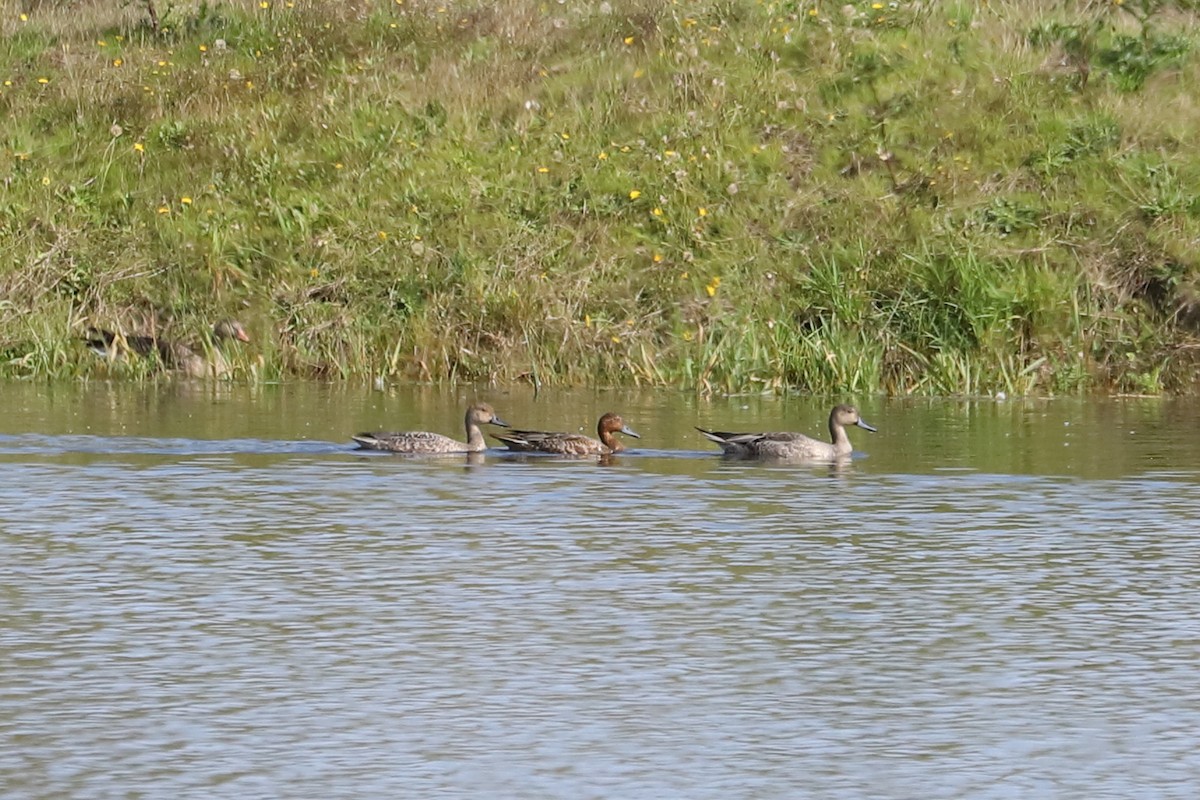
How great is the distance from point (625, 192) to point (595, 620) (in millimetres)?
14420

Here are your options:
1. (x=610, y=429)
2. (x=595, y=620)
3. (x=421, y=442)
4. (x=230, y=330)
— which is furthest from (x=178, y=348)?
(x=595, y=620)

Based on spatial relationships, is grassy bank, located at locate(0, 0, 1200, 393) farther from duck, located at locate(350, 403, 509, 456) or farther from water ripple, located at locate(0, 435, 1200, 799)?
water ripple, located at locate(0, 435, 1200, 799)

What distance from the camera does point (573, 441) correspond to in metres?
16.8

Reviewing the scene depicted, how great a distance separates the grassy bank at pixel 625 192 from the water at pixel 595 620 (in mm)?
4304

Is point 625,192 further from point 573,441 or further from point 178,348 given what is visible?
point 573,441

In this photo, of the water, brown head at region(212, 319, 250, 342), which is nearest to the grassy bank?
brown head at region(212, 319, 250, 342)

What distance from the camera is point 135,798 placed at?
7.45 meters

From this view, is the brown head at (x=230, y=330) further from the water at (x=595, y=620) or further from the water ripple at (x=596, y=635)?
the water ripple at (x=596, y=635)

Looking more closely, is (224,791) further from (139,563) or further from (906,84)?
(906,84)

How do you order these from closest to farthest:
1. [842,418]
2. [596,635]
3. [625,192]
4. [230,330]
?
[596,635] < [842,418] < [230,330] < [625,192]

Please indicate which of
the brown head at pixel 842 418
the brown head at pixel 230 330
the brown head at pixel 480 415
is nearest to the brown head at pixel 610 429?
the brown head at pixel 480 415

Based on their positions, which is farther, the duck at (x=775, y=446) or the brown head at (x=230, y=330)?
the brown head at (x=230, y=330)

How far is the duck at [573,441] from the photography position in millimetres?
16812

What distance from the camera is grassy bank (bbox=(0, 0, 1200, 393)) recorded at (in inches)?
866
